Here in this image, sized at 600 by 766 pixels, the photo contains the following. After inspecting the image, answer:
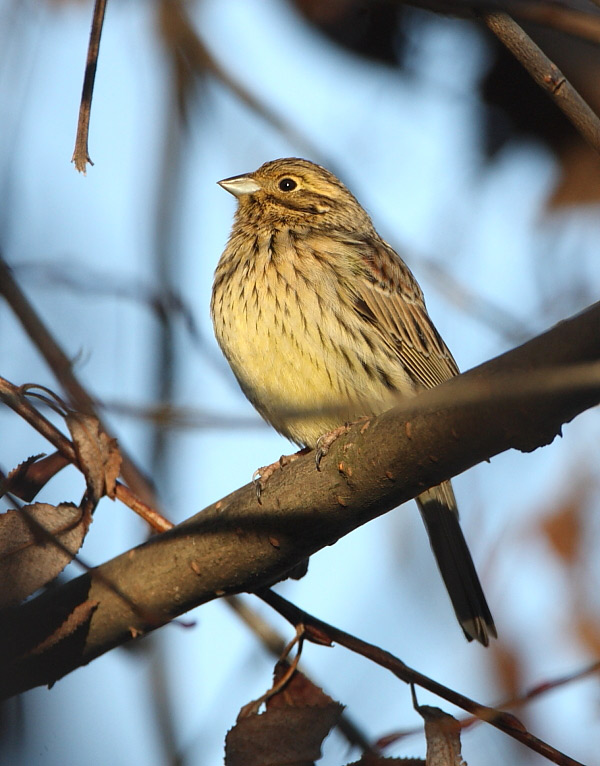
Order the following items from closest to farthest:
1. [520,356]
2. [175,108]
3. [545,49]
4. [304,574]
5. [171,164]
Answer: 1. [520,356]
2. [545,49]
3. [304,574]
4. [171,164]
5. [175,108]

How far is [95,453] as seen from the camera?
2.96m

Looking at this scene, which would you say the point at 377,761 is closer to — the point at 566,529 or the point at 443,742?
the point at 443,742

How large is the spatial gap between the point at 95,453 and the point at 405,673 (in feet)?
3.55

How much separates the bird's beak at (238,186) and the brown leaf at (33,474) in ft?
8.85

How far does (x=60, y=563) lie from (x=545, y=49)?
200 cm

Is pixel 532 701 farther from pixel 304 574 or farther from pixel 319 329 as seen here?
pixel 319 329

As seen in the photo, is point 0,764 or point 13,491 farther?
point 13,491

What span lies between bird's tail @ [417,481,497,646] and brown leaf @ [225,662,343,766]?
6.06 ft

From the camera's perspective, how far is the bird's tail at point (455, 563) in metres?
4.66

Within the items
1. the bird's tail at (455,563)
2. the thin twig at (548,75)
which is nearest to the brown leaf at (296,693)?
the thin twig at (548,75)

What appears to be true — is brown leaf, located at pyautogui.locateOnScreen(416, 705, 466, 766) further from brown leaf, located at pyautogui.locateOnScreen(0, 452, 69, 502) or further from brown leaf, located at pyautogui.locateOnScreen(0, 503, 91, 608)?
brown leaf, located at pyautogui.locateOnScreen(0, 452, 69, 502)

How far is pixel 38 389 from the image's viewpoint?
2893mm

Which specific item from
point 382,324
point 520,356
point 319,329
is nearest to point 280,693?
point 520,356

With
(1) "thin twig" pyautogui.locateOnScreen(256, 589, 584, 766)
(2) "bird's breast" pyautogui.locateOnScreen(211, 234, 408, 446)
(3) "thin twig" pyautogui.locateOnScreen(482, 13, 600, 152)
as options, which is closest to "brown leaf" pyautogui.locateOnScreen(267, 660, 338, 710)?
(1) "thin twig" pyautogui.locateOnScreen(256, 589, 584, 766)
